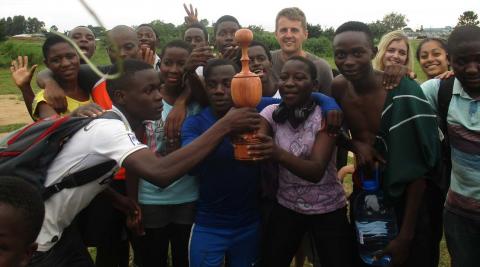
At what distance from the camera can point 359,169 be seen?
282 centimetres

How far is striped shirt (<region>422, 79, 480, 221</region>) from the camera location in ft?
8.45

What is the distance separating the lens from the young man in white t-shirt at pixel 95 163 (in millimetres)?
2049

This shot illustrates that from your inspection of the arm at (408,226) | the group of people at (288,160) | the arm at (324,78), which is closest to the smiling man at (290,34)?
the arm at (324,78)

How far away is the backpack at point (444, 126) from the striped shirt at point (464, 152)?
0.15 ft

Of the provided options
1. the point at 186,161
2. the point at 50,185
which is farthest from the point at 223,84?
the point at 50,185

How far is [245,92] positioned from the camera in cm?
219

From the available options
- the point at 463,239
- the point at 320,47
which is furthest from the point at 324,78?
the point at 320,47

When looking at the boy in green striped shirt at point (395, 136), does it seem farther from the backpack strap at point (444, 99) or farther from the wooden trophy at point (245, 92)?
the wooden trophy at point (245, 92)

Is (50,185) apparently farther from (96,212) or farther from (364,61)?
(364,61)

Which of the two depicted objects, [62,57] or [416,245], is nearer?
[416,245]

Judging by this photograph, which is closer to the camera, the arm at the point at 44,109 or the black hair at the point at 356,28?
the black hair at the point at 356,28

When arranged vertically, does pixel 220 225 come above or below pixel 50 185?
below

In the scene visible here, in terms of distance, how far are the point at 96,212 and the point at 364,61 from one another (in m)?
2.06

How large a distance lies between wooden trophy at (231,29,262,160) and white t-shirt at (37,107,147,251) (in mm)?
483
